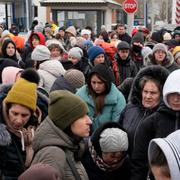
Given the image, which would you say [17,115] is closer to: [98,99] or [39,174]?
[39,174]

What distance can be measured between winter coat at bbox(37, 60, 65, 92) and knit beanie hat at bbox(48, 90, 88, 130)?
3114mm

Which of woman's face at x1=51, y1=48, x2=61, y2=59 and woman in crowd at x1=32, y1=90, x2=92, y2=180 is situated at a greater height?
woman's face at x1=51, y1=48, x2=61, y2=59

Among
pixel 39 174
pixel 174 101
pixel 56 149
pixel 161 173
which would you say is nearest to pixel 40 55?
pixel 174 101

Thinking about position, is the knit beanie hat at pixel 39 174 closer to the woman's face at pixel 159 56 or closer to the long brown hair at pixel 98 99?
the long brown hair at pixel 98 99

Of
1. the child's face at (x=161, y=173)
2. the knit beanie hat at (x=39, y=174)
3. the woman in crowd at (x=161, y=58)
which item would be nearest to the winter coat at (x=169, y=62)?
the woman in crowd at (x=161, y=58)

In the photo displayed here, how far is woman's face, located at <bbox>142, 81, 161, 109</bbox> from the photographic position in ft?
13.7

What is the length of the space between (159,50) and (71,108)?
480 centimetres

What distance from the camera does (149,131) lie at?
11.7ft

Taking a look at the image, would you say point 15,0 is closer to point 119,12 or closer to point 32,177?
point 119,12

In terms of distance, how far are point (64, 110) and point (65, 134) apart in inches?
6.4

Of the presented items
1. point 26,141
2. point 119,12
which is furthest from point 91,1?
point 26,141

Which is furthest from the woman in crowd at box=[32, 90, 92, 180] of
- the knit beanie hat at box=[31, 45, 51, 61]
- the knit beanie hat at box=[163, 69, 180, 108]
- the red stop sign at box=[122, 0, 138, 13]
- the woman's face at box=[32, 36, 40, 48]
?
the red stop sign at box=[122, 0, 138, 13]

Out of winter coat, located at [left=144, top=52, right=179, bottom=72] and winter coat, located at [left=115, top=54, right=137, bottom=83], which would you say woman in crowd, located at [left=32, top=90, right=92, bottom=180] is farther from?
winter coat, located at [left=115, top=54, right=137, bottom=83]

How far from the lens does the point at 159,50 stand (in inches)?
307
